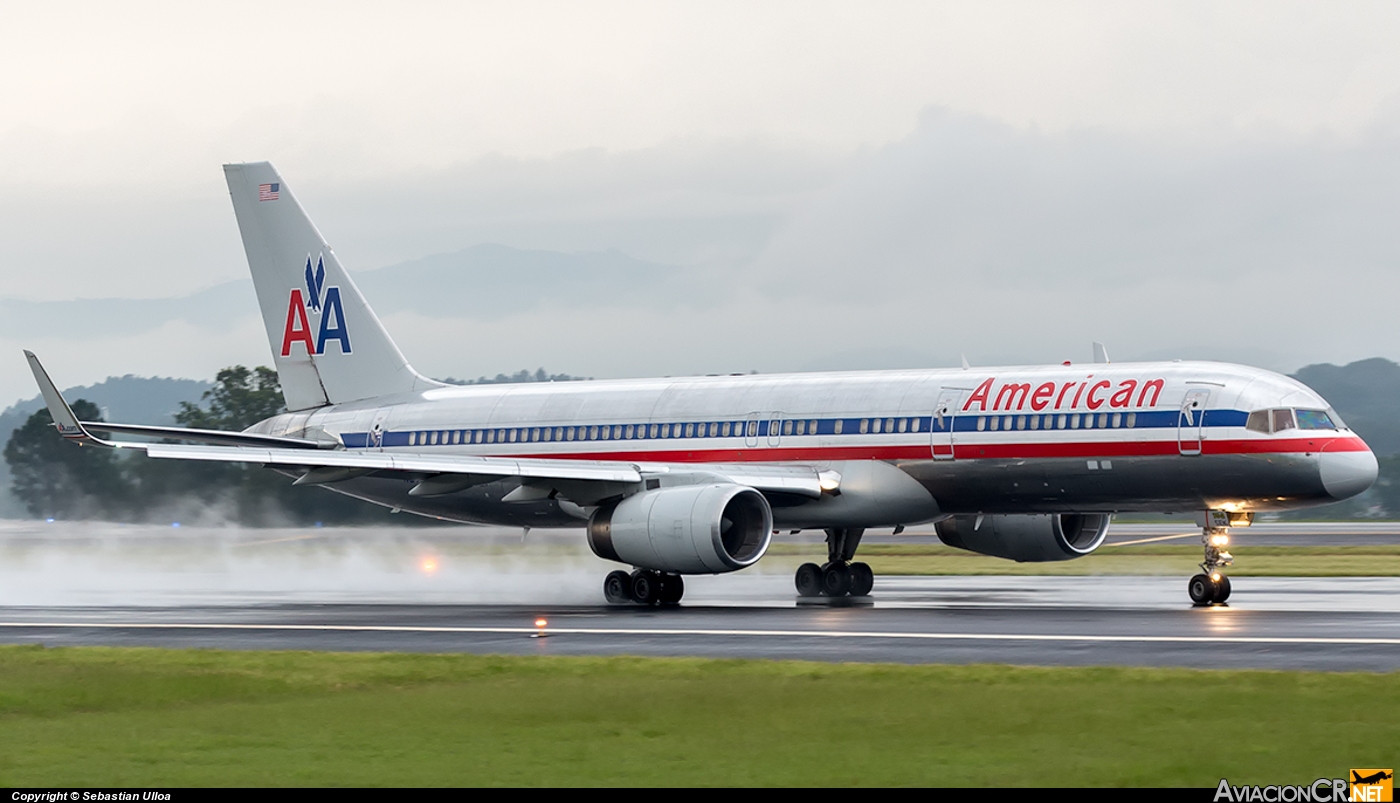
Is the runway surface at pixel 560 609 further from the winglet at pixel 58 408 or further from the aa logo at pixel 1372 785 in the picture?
the aa logo at pixel 1372 785

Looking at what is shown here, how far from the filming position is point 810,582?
36.6m

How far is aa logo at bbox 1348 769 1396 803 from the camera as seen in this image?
11.6 meters

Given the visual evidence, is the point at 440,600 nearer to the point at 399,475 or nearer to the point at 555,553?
the point at 399,475

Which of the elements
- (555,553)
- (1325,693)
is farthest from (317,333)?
(1325,693)

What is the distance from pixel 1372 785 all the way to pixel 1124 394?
67.2ft

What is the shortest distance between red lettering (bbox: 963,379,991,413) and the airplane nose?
6.14 meters

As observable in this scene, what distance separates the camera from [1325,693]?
55.3 feet

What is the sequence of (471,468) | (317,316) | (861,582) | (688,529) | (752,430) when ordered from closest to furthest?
(688,529) < (471,468) < (752,430) < (861,582) < (317,316)

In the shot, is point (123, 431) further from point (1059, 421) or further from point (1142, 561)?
point (1142, 561)

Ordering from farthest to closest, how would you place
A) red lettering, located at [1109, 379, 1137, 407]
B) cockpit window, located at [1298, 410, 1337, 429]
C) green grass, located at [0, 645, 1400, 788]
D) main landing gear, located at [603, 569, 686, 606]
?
main landing gear, located at [603, 569, 686, 606], red lettering, located at [1109, 379, 1137, 407], cockpit window, located at [1298, 410, 1337, 429], green grass, located at [0, 645, 1400, 788]

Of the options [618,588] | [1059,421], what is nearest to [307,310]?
[618,588]

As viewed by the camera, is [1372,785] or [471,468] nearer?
[1372,785]

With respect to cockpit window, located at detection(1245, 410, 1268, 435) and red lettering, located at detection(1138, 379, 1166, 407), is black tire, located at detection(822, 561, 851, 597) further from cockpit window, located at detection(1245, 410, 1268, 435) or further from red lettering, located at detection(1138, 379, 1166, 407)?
cockpit window, located at detection(1245, 410, 1268, 435)

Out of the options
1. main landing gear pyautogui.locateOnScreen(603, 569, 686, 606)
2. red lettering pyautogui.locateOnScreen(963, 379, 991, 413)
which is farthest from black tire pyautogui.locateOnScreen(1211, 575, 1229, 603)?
main landing gear pyautogui.locateOnScreen(603, 569, 686, 606)
